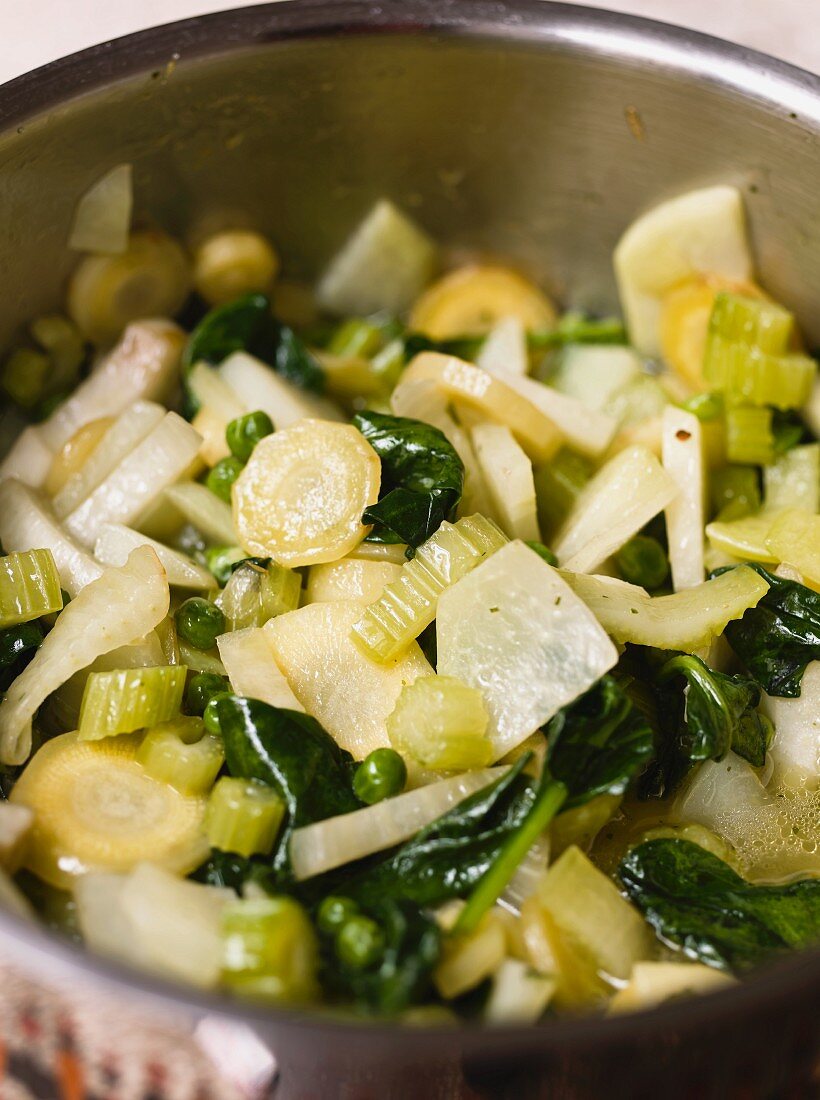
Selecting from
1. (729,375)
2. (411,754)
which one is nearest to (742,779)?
(411,754)

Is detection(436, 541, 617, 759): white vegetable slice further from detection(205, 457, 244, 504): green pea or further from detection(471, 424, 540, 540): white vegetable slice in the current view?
detection(205, 457, 244, 504): green pea

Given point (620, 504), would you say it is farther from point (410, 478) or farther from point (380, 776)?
point (380, 776)

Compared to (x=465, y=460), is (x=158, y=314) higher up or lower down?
higher up

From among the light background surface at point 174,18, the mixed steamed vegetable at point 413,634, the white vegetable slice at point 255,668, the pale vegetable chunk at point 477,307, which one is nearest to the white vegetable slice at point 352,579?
the mixed steamed vegetable at point 413,634

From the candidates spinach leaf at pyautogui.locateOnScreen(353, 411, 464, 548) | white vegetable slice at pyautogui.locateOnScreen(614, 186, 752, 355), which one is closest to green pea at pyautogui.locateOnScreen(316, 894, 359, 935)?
spinach leaf at pyautogui.locateOnScreen(353, 411, 464, 548)

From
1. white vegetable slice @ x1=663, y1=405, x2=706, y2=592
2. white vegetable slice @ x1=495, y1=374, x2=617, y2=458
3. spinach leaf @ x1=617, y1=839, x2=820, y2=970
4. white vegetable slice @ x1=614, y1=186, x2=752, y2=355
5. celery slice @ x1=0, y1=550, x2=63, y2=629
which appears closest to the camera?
spinach leaf @ x1=617, y1=839, x2=820, y2=970

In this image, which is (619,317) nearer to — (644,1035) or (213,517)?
(213,517)

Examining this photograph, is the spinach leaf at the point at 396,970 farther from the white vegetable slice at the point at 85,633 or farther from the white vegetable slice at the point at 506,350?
the white vegetable slice at the point at 506,350
